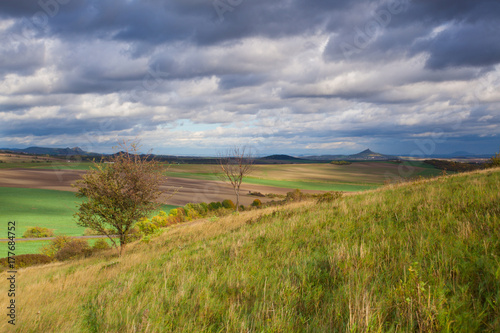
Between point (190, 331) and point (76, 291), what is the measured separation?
4.19 meters

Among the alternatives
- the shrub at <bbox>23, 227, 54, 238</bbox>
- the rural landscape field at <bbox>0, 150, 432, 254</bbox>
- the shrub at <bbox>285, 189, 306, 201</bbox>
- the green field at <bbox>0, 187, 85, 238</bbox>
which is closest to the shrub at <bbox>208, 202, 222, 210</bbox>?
the rural landscape field at <bbox>0, 150, 432, 254</bbox>

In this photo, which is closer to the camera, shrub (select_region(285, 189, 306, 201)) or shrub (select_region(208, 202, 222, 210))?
shrub (select_region(285, 189, 306, 201))

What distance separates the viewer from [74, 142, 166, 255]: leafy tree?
66.3 ft

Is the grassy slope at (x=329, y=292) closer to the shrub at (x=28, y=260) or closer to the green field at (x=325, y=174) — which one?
the shrub at (x=28, y=260)

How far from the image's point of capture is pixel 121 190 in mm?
20156

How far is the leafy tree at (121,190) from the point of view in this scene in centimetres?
2022

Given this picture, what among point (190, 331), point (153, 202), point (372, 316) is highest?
point (372, 316)

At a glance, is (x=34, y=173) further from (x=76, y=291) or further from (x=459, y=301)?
(x=459, y=301)

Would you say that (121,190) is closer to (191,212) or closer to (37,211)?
(191,212)

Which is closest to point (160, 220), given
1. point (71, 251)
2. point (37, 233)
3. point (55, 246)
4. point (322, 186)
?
point (71, 251)

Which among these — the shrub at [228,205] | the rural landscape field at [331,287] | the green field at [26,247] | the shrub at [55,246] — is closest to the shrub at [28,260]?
the shrub at [55,246]

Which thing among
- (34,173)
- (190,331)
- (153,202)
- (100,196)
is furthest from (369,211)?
(34,173)

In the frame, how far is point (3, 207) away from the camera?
53.8 metres

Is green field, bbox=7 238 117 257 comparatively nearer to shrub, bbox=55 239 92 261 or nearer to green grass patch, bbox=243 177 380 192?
shrub, bbox=55 239 92 261
